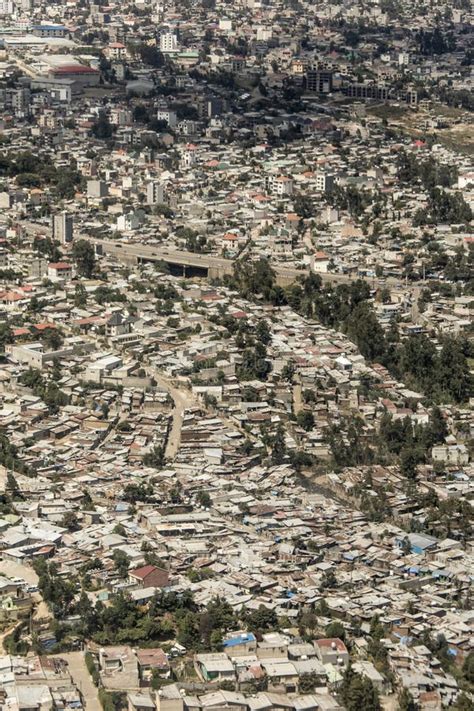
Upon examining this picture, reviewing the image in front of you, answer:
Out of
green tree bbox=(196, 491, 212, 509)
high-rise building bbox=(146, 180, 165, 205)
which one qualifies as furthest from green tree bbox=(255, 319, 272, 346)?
high-rise building bbox=(146, 180, 165, 205)

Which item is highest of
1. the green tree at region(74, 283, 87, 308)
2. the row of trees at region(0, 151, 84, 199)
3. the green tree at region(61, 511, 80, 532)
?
the green tree at region(61, 511, 80, 532)

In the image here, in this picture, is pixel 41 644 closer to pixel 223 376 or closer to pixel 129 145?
pixel 223 376

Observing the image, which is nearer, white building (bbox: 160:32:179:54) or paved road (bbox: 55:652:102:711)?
paved road (bbox: 55:652:102:711)

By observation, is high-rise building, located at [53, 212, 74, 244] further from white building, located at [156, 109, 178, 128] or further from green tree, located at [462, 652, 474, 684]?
green tree, located at [462, 652, 474, 684]

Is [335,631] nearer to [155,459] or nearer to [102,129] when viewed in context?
[155,459]


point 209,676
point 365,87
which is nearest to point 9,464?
point 209,676

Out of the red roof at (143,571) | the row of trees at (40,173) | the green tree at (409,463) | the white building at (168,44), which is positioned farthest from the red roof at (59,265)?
the white building at (168,44)

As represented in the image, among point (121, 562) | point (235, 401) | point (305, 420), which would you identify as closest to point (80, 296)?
point (235, 401)
